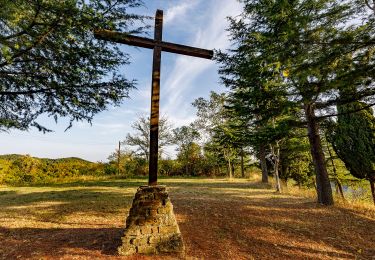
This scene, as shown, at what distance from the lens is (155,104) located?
5.66 m

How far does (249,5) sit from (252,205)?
8.44 meters

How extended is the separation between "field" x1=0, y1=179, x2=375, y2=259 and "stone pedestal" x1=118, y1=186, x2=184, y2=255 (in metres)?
0.27

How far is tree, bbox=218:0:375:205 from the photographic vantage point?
6.50m

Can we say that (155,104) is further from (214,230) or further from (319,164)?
(319,164)

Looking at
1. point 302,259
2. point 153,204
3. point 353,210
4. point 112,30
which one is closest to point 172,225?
point 153,204

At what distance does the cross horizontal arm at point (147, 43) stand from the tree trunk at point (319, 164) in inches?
244

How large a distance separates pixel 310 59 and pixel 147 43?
434 centimetres

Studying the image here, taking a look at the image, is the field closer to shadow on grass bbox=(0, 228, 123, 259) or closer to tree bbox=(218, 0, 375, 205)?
shadow on grass bbox=(0, 228, 123, 259)

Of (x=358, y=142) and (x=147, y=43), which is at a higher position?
(x=147, y=43)

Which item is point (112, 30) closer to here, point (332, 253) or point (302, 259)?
point (302, 259)

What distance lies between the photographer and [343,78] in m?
6.17

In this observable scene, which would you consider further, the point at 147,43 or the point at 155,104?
the point at 147,43

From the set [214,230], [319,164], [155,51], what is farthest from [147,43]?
[319,164]

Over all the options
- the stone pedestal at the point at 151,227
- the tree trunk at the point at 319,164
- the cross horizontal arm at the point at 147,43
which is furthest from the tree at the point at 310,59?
the stone pedestal at the point at 151,227
